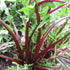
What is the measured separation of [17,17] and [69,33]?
62 centimetres

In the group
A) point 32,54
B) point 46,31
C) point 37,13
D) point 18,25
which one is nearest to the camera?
point 37,13

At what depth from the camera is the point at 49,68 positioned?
2.28 ft

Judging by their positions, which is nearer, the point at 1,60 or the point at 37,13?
the point at 37,13

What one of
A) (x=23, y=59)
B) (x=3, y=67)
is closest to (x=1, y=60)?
(x=3, y=67)

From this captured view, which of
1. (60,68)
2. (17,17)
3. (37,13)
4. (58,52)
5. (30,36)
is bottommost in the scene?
(60,68)

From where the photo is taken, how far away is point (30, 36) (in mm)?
667

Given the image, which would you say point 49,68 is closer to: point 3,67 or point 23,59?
point 23,59

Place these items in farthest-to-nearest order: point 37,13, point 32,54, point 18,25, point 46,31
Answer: point 18,25
point 32,54
point 46,31
point 37,13

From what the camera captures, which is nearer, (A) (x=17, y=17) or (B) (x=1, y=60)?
(B) (x=1, y=60)

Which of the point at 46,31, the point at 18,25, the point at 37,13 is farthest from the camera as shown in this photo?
the point at 18,25

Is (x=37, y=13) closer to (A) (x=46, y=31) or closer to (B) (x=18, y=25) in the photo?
(A) (x=46, y=31)

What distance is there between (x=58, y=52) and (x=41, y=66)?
158 mm

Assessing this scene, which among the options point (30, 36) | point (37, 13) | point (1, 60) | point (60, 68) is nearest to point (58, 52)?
point (60, 68)

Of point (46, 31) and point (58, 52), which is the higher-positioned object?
point (46, 31)
